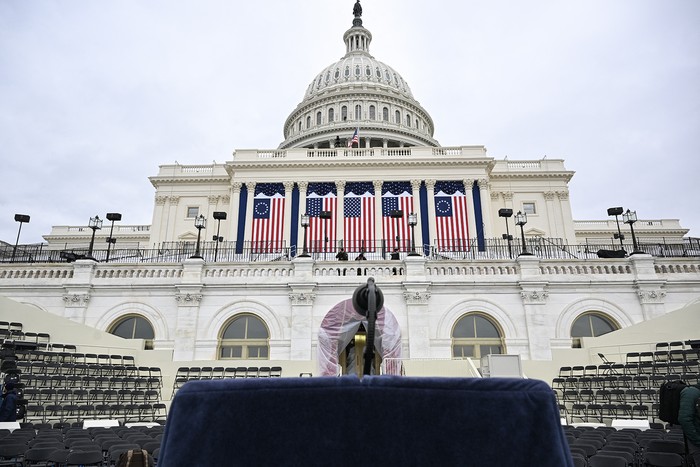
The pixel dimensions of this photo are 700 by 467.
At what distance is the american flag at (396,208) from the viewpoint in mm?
45156

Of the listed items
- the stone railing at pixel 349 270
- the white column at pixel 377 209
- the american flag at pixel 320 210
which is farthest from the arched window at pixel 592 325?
the american flag at pixel 320 210

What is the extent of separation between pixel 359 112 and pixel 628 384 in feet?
226

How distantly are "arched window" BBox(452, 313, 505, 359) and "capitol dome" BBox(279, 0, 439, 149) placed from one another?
4950 cm

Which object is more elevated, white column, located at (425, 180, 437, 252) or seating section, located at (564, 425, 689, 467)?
white column, located at (425, 180, 437, 252)

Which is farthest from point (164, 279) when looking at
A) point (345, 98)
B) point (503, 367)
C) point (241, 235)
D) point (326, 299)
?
point (345, 98)

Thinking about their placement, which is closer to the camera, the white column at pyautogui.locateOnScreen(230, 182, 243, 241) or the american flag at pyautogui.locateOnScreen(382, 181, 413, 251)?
the american flag at pyautogui.locateOnScreen(382, 181, 413, 251)

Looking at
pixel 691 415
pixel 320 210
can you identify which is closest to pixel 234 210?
pixel 320 210

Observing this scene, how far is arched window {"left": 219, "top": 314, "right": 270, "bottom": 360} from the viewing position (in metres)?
24.5

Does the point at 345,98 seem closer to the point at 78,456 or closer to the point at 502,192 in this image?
the point at 502,192

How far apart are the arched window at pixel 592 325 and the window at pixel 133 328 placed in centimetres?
2197

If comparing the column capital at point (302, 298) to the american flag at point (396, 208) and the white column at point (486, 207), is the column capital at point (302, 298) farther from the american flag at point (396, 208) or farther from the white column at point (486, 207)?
the white column at point (486, 207)

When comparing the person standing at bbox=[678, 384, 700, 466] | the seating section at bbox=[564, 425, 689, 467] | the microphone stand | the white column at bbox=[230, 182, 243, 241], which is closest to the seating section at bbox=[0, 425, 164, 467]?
the microphone stand

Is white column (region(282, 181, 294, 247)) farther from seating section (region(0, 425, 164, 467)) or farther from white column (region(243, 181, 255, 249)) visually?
seating section (region(0, 425, 164, 467))

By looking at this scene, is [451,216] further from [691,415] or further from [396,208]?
[691,415]
